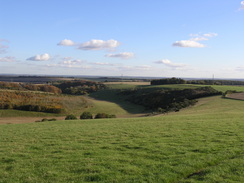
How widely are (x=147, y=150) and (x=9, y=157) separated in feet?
23.7

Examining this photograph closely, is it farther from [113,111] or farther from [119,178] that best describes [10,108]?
[119,178]

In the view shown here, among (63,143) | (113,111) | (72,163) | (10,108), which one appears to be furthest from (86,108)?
(72,163)

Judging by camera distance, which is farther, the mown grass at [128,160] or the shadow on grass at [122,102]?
the shadow on grass at [122,102]

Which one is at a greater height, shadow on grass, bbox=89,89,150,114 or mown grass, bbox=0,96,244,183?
mown grass, bbox=0,96,244,183

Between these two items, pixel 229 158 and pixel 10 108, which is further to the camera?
pixel 10 108

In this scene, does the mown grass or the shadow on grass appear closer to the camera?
the mown grass

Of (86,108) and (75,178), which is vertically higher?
(75,178)

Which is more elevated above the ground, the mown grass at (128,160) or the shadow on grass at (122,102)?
the mown grass at (128,160)

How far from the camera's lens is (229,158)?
35.2 ft

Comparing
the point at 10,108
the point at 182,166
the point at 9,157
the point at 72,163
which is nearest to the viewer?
the point at 182,166

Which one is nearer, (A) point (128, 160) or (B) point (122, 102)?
(A) point (128, 160)

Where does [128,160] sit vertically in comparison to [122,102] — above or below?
above

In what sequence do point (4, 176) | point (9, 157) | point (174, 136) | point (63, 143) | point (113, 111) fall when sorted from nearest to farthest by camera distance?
1. point (4, 176)
2. point (9, 157)
3. point (63, 143)
4. point (174, 136)
5. point (113, 111)

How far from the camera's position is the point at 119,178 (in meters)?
8.56
